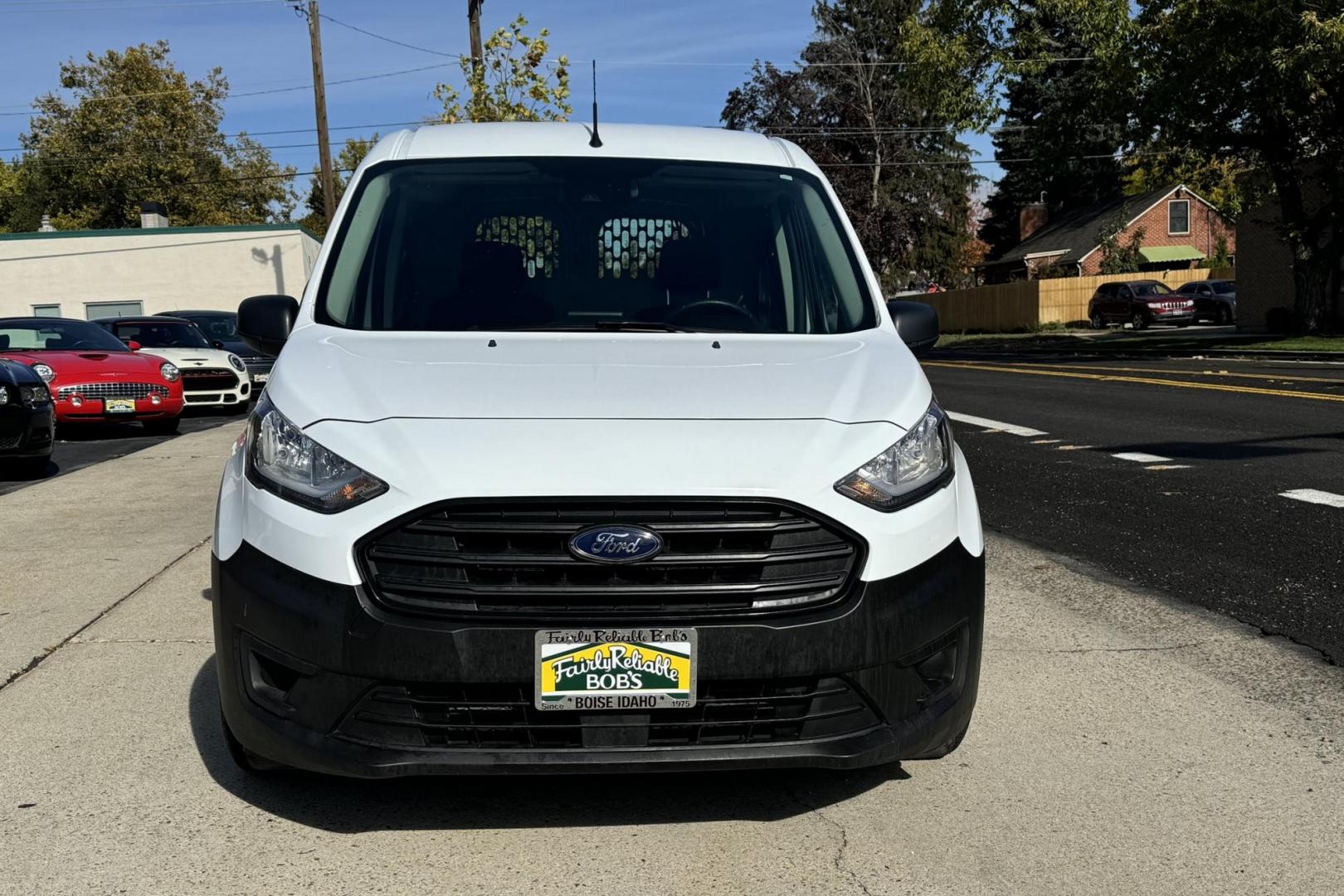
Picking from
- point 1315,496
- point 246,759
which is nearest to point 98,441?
point 1315,496

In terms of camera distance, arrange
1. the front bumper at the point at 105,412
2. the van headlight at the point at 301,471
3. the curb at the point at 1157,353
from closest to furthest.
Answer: the van headlight at the point at 301,471
the front bumper at the point at 105,412
the curb at the point at 1157,353

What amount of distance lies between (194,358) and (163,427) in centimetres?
224

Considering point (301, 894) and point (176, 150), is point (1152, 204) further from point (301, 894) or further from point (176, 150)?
point (301, 894)

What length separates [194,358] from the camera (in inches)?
754

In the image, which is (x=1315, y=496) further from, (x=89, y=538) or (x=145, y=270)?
(x=145, y=270)

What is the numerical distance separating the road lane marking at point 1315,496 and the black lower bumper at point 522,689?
5.83 m

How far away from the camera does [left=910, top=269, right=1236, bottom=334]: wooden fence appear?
2172 inches

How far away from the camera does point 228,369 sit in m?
19.4

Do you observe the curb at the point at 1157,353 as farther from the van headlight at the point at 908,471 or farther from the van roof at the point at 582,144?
the van headlight at the point at 908,471

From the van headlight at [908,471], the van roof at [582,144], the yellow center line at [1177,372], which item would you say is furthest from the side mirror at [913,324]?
the yellow center line at [1177,372]

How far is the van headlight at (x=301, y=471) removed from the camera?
3328mm

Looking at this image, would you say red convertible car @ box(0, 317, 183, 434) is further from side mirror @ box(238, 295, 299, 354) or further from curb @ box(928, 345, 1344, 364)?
curb @ box(928, 345, 1344, 364)

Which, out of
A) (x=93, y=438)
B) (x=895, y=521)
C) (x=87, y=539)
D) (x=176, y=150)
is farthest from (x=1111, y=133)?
(x=176, y=150)

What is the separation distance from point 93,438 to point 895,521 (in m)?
15.1
